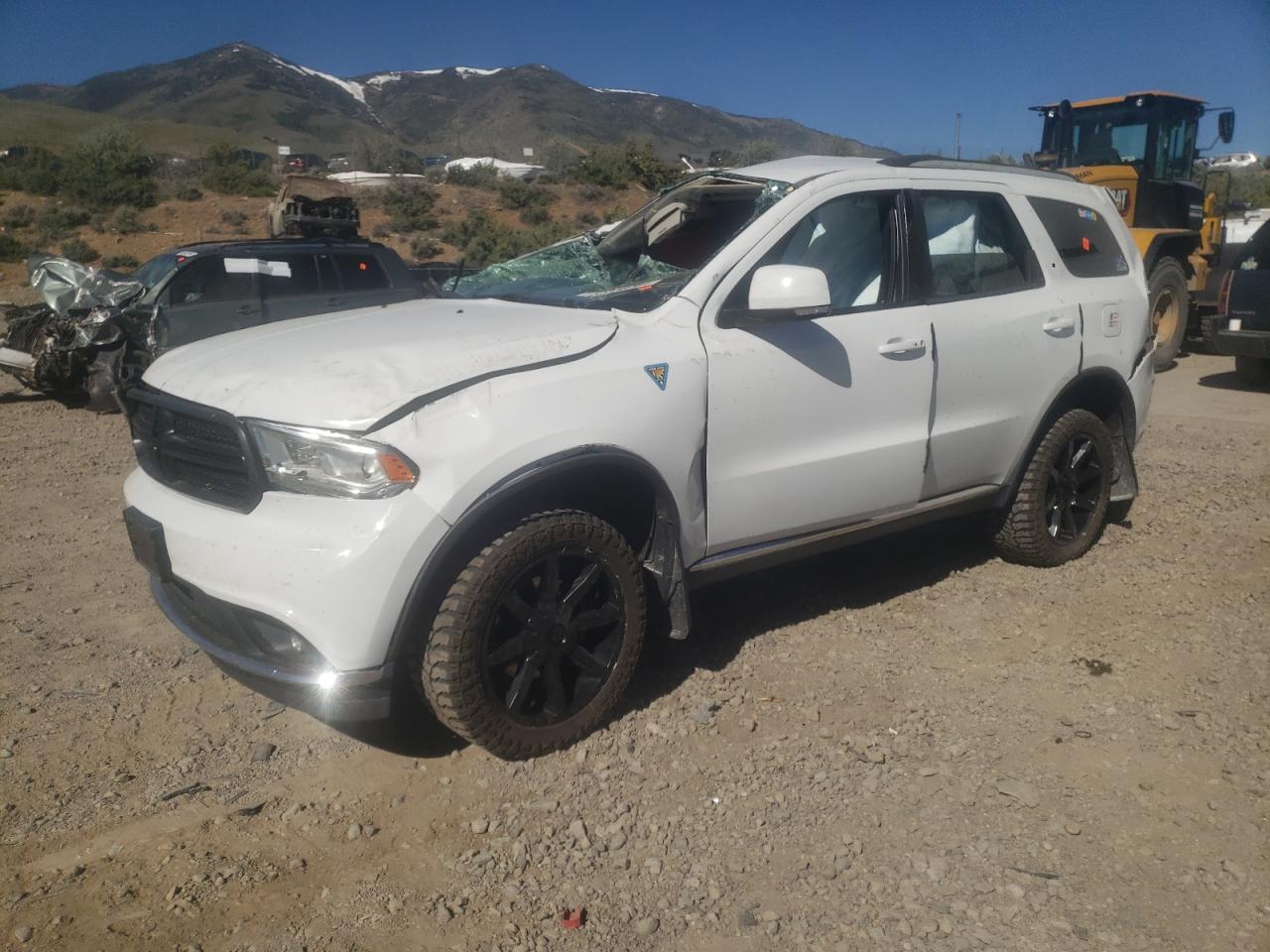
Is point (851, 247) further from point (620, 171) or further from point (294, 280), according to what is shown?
point (620, 171)

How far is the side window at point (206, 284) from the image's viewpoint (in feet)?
28.7

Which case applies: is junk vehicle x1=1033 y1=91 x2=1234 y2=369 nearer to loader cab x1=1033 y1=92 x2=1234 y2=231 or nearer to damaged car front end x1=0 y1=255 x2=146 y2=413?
loader cab x1=1033 y1=92 x2=1234 y2=231

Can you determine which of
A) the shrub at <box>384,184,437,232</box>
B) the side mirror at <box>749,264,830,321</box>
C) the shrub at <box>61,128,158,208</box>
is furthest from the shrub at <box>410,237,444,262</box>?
the side mirror at <box>749,264,830,321</box>

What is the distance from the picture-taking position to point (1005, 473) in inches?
187

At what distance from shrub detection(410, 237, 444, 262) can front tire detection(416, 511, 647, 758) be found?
24306mm

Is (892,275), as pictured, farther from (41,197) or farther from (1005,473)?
(41,197)

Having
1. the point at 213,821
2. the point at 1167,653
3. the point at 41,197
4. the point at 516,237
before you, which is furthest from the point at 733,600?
the point at 41,197

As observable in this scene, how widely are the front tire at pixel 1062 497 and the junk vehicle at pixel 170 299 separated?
18.9 ft

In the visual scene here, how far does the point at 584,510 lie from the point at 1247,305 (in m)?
9.38

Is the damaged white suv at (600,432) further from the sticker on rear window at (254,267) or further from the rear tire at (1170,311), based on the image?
the rear tire at (1170,311)

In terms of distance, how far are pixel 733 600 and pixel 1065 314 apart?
81.1 inches

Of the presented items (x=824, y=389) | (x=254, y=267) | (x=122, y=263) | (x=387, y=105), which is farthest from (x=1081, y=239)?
(x=387, y=105)

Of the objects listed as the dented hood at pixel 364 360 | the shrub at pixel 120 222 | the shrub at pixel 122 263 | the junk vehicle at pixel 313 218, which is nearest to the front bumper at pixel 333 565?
the dented hood at pixel 364 360

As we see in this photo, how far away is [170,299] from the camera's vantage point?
8.72 m
